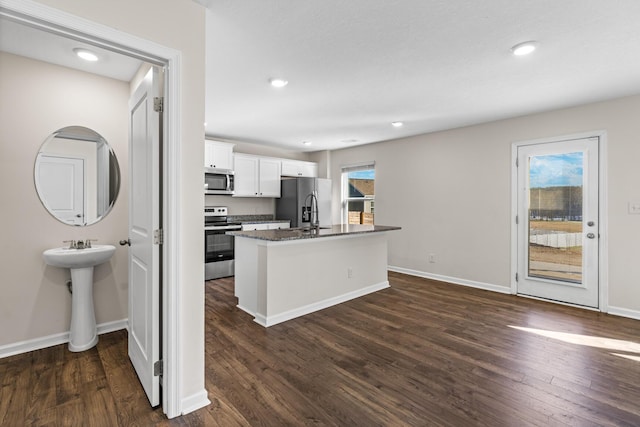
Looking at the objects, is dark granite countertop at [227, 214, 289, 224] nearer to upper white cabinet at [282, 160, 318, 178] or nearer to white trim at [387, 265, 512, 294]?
upper white cabinet at [282, 160, 318, 178]

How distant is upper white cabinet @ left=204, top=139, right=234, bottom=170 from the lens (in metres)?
4.96

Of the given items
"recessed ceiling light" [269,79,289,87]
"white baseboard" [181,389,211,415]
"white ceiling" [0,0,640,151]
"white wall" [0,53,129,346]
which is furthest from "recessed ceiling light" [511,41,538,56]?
"white wall" [0,53,129,346]

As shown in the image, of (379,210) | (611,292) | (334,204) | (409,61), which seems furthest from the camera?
(334,204)

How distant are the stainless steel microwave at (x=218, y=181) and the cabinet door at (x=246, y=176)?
23 centimetres

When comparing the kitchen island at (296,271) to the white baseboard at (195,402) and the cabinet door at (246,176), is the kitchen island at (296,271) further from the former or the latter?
the cabinet door at (246,176)

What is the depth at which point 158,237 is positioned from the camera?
178 cm

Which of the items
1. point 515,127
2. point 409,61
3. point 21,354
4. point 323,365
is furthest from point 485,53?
point 21,354

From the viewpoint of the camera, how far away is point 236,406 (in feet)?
6.09

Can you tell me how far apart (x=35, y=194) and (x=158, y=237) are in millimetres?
1698

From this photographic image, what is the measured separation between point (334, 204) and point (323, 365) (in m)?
4.56

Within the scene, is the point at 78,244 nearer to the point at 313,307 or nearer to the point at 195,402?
the point at 195,402

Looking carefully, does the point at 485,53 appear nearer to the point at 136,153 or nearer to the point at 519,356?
the point at 519,356

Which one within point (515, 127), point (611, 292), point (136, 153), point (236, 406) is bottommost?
point (236, 406)

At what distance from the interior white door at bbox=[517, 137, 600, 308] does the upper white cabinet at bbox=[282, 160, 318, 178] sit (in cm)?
392
